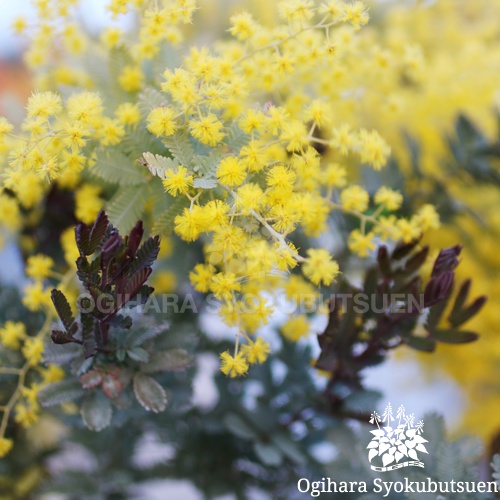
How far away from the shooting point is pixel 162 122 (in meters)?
0.39

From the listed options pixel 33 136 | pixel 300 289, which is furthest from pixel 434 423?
pixel 33 136

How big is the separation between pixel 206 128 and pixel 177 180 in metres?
0.05

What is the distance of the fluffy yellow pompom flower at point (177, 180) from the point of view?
369 mm

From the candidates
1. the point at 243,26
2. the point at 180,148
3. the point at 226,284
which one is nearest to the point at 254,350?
the point at 226,284

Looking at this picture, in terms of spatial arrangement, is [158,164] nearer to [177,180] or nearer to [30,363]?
[177,180]

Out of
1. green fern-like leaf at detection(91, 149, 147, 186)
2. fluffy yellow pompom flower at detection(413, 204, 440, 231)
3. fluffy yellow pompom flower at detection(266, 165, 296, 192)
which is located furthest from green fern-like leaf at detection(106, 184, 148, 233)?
fluffy yellow pompom flower at detection(413, 204, 440, 231)

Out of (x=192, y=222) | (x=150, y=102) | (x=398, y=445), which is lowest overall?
(x=398, y=445)

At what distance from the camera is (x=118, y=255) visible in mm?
367

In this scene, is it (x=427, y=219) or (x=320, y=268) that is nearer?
(x=320, y=268)

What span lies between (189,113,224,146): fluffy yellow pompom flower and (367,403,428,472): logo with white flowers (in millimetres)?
295

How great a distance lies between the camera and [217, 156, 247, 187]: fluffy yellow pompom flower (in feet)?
1.23

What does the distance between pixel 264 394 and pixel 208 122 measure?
1.10 ft

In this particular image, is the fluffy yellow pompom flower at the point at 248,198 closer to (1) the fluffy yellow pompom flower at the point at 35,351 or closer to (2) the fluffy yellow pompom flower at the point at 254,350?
(2) the fluffy yellow pompom flower at the point at 254,350

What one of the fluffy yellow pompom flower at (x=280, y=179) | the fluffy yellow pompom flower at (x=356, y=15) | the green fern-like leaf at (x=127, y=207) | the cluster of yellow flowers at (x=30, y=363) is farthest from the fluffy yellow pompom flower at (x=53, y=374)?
the fluffy yellow pompom flower at (x=356, y=15)
